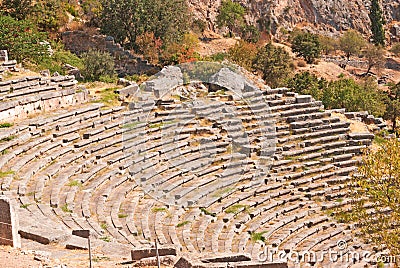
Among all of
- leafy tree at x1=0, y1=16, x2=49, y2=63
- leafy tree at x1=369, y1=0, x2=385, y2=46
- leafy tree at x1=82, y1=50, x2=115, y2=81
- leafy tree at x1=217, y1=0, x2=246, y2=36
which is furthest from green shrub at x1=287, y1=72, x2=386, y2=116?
leafy tree at x1=369, y1=0, x2=385, y2=46

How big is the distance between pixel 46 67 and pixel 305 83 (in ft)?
43.4

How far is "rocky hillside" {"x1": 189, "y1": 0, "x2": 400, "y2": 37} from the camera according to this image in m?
54.0

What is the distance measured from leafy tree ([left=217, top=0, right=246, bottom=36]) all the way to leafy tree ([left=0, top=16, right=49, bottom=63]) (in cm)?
2757

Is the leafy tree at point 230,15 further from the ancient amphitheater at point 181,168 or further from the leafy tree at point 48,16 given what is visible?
the ancient amphitheater at point 181,168

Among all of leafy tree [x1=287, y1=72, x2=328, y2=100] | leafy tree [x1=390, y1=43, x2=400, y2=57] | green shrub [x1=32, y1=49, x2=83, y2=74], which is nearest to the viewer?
green shrub [x1=32, y1=49, x2=83, y2=74]

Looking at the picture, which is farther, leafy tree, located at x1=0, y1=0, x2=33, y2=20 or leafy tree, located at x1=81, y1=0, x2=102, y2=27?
leafy tree, located at x1=81, y1=0, x2=102, y2=27

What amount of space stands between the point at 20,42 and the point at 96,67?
9.43 feet

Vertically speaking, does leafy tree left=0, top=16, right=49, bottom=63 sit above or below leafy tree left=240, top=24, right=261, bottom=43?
above

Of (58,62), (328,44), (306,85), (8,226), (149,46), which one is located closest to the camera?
(8,226)

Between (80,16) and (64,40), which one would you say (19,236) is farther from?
(80,16)

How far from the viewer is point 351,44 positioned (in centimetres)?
5638

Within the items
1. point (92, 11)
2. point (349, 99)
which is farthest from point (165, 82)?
point (92, 11)

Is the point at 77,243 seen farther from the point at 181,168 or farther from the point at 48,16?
the point at 48,16

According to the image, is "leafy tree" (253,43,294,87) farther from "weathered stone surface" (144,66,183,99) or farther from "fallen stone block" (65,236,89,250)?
"fallen stone block" (65,236,89,250)
